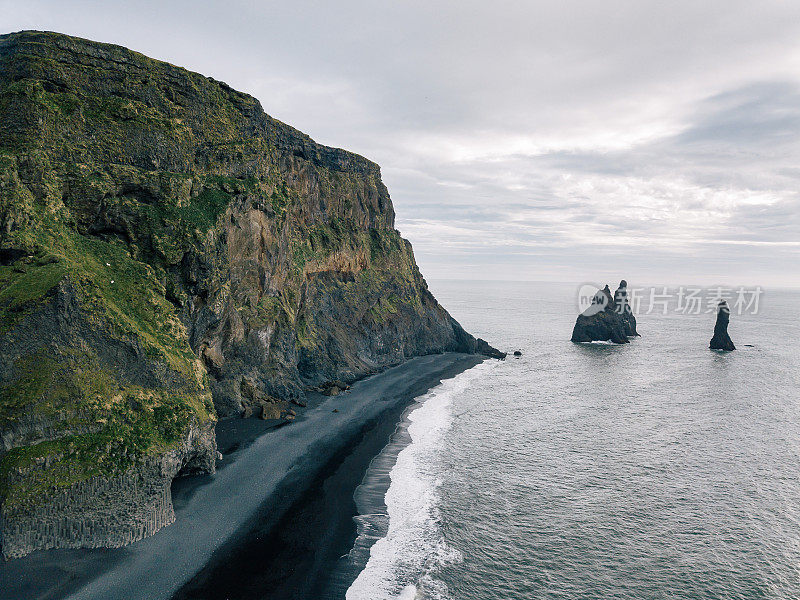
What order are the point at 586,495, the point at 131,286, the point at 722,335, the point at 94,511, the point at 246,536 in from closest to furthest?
the point at 94,511 → the point at 246,536 → the point at 131,286 → the point at 586,495 → the point at 722,335

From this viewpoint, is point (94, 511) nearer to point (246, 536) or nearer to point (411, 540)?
point (246, 536)

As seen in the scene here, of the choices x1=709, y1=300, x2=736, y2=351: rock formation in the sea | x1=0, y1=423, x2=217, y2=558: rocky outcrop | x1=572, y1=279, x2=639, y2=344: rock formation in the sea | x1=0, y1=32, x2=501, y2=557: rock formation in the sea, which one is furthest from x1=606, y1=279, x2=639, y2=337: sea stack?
x1=0, y1=423, x2=217, y2=558: rocky outcrop

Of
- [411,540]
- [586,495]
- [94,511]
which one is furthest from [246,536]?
[586,495]

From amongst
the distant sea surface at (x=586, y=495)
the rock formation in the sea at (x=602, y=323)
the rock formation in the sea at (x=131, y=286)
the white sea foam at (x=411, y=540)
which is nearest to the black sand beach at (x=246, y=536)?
the rock formation in the sea at (x=131, y=286)

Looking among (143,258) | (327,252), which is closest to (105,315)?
(143,258)

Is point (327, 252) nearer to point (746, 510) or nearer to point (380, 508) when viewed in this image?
point (380, 508)

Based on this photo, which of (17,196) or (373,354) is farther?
(373,354)
